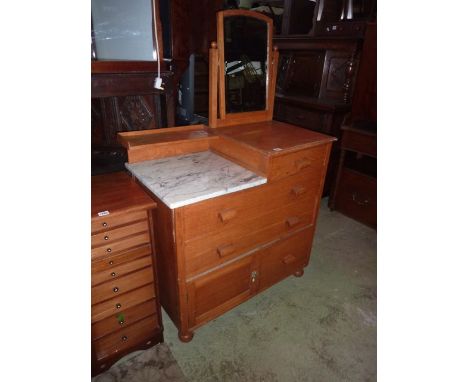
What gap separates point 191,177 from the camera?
1.48m

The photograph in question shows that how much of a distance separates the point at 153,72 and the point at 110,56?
23 cm

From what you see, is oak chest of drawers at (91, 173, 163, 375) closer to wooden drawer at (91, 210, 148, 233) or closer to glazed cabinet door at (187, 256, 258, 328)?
wooden drawer at (91, 210, 148, 233)

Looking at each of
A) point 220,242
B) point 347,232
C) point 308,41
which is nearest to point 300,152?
point 220,242

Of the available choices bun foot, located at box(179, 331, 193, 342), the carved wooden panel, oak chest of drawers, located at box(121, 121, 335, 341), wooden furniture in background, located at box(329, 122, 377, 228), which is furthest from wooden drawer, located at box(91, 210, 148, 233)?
the carved wooden panel

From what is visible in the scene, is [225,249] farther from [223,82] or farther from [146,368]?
[223,82]

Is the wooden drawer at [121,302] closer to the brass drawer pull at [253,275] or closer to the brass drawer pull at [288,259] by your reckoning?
the brass drawer pull at [253,275]

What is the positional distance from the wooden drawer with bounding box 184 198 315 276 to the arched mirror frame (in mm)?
683

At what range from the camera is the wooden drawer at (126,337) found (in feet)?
4.72

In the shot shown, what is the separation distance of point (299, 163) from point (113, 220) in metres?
1.04

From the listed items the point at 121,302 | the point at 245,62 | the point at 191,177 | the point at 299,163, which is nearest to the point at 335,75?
the point at 245,62

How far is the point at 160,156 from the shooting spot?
1.70 m

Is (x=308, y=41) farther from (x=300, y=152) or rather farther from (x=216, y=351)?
(x=216, y=351)
